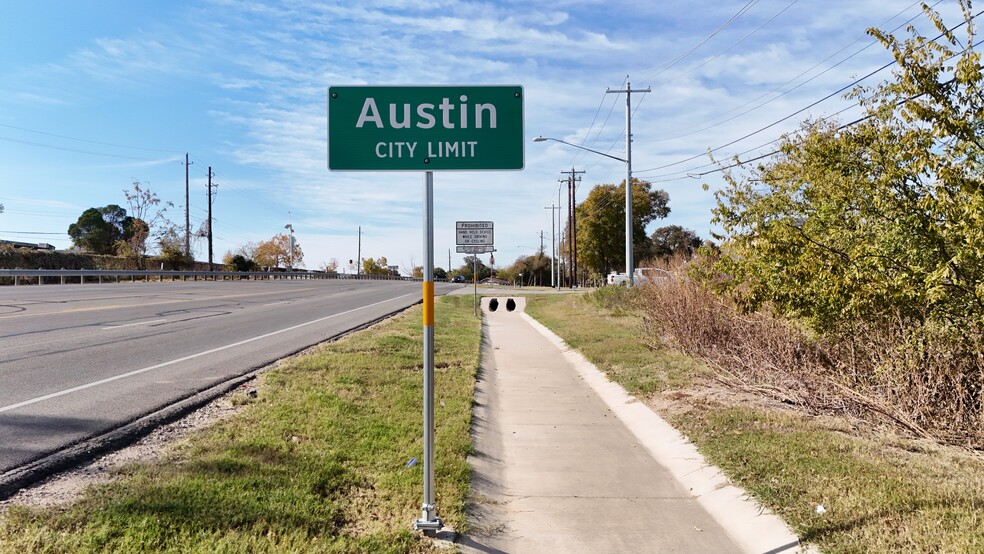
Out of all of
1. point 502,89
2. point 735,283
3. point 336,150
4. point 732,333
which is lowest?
point 732,333

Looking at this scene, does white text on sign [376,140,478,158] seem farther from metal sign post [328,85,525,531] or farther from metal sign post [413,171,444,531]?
metal sign post [413,171,444,531]

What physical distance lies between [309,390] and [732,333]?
18.6ft

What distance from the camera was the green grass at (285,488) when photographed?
3.92 m

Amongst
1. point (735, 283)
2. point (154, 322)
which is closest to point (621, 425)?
point (735, 283)

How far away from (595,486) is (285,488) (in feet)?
8.14

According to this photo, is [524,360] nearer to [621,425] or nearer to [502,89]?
[621,425]

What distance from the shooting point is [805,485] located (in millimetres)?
5227

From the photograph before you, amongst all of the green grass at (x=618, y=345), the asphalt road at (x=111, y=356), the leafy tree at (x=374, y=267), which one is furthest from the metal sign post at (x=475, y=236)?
the leafy tree at (x=374, y=267)

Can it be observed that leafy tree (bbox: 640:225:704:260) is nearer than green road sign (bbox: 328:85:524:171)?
No

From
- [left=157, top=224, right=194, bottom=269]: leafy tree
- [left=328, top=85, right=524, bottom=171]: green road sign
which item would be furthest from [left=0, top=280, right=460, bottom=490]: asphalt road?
[left=157, top=224, right=194, bottom=269]: leafy tree

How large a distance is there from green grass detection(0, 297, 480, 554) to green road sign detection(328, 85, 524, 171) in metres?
2.21

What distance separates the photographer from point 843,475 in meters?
5.34

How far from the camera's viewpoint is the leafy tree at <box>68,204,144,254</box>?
277 ft

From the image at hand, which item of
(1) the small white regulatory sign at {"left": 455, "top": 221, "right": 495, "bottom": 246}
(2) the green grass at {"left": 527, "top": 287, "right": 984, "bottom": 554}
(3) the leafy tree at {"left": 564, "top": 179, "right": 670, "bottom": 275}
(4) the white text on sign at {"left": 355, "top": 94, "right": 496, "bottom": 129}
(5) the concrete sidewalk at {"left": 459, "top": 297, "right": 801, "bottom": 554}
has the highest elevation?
(3) the leafy tree at {"left": 564, "top": 179, "right": 670, "bottom": 275}
